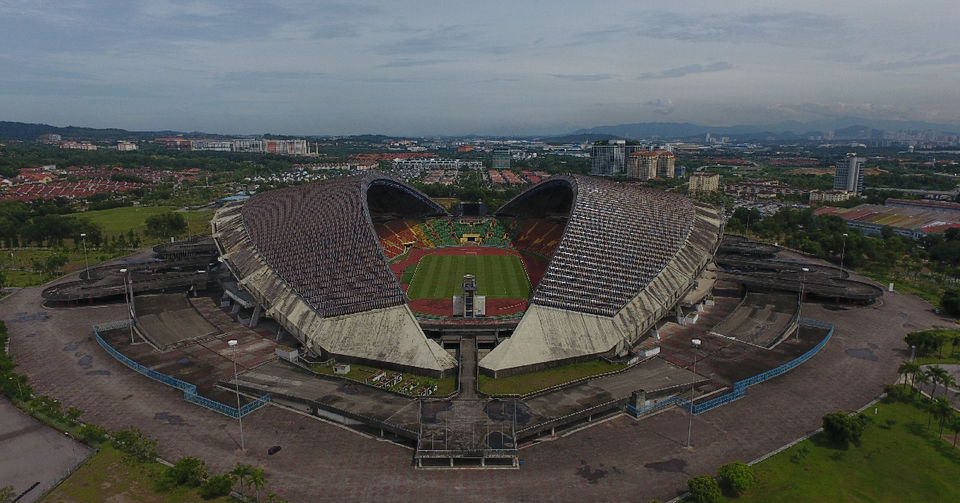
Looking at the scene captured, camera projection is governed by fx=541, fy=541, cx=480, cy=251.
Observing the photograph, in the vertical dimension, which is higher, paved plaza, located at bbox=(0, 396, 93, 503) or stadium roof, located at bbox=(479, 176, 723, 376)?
stadium roof, located at bbox=(479, 176, 723, 376)

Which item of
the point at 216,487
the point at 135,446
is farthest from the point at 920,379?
the point at 135,446

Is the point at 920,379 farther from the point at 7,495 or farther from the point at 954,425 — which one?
the point at 7,495

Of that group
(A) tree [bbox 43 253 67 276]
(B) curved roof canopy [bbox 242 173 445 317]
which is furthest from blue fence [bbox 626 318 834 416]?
(A) tree [bbox 43 253 67 276]

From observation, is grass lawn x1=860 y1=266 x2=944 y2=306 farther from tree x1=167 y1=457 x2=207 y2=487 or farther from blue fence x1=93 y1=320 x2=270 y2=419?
tree x1=167 y1=457 x2=207 y2=487

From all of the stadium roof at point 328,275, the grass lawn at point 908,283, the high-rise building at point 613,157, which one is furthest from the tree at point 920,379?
the high-rise building at point 613,157

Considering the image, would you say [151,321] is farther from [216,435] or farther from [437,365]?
[437,365]

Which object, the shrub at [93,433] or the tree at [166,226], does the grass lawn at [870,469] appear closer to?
the shrub at [93,433]

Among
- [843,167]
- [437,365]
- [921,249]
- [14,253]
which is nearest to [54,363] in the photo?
[437,365]
